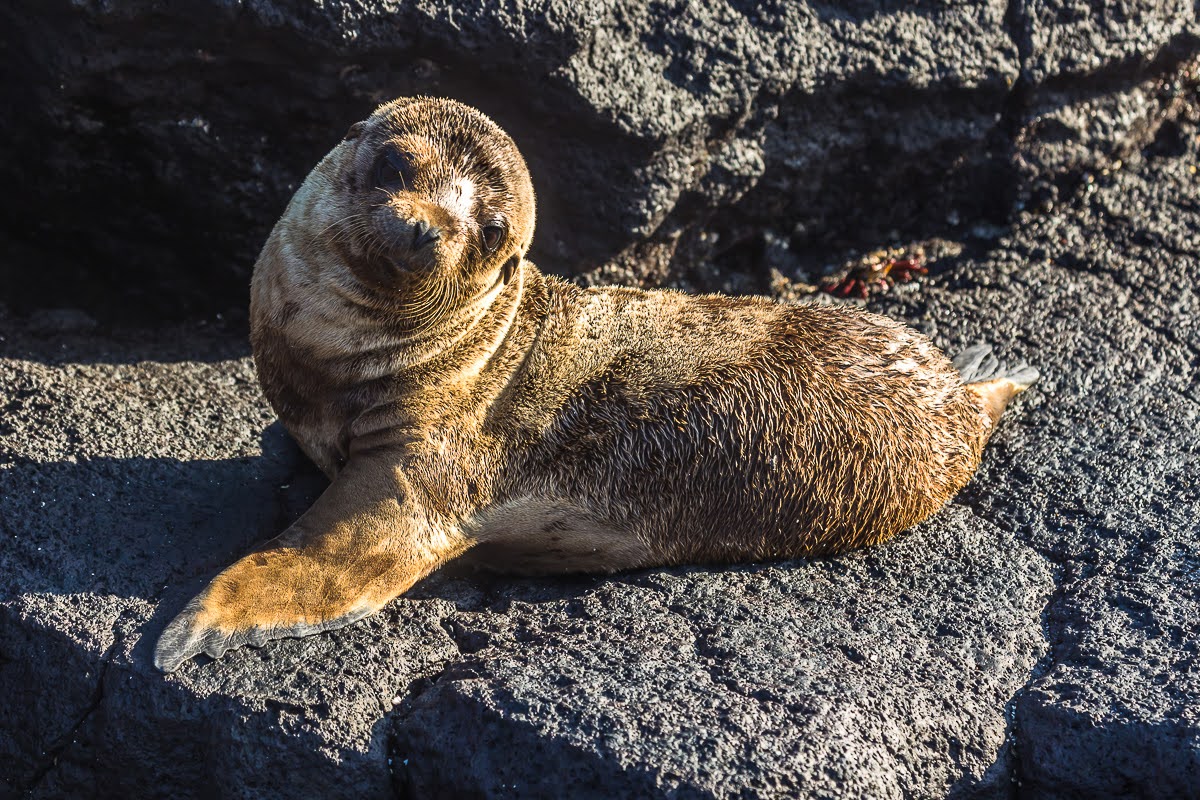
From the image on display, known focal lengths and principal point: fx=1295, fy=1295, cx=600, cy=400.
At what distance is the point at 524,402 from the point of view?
5.59 m

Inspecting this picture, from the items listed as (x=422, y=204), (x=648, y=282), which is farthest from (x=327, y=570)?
(x=648, y=282)

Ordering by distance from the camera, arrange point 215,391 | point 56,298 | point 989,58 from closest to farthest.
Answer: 1. point 215,391
2. point 56,298
3. point 989,58

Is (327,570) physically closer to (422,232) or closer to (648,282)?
(422,232)

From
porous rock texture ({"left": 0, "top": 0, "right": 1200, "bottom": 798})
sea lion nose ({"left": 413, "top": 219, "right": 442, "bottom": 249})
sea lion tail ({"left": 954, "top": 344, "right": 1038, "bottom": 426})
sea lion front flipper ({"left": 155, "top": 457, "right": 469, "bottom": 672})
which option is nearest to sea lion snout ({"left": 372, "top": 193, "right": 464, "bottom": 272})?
sea lion nose ({"left": 413, "top": 219, "right": 442, "bottom": 249})

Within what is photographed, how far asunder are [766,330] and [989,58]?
296 centimetres

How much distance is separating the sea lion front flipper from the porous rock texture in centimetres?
10

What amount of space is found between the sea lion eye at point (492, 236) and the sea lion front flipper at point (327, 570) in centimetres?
97

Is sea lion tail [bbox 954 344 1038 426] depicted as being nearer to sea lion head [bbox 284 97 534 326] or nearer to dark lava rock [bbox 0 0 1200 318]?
dark lava rock [bbox 0 0 1200 318]

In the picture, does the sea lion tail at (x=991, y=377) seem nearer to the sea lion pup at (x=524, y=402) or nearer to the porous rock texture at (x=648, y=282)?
the porous rock texture at (x=648, y=282)

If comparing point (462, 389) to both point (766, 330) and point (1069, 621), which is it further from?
point (1069, 621)

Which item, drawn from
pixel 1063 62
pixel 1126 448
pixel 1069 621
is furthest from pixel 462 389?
pixel 1063 62

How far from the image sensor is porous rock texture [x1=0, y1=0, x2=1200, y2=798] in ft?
15.1

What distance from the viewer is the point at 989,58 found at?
769 centimetres

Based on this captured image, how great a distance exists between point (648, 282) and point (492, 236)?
243 cm
